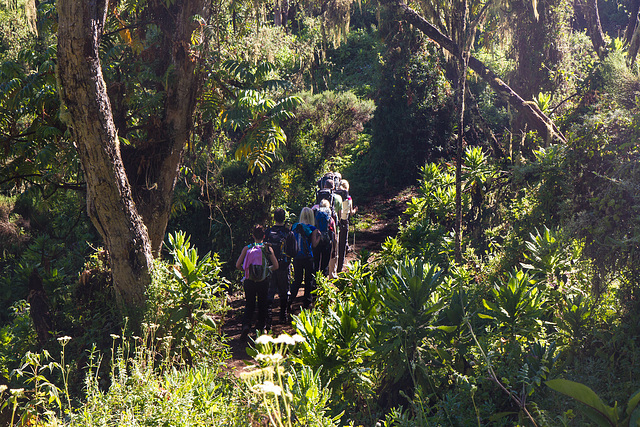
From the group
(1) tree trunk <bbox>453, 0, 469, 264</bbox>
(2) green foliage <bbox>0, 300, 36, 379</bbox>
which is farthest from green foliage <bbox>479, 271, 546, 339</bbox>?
(2) green foliage <bbox>0, 300, 36, 379</bbox>

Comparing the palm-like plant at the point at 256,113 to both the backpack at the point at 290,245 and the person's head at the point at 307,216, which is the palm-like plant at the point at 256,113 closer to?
the person's head at the point at 307,216

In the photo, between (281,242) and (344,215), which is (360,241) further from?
(281,242)

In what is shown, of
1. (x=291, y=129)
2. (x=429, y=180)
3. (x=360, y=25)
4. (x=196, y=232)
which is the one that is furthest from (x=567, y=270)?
(x=360, y=25)

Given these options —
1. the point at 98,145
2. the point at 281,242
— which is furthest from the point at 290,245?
the point at 98,145

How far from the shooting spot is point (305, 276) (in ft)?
23.3

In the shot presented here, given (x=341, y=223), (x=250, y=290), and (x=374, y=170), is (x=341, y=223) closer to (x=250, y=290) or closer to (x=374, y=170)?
(x=250, y=290)

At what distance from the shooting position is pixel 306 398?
3.08 meters

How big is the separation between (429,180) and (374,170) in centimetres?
452

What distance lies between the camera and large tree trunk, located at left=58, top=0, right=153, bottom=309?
5262 millimetres

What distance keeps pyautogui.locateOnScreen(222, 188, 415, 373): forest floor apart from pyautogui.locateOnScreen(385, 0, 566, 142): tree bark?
11.8 ft

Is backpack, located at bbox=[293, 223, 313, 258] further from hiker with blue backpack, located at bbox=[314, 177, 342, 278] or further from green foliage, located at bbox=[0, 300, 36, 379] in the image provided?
Answer: green foliage, located at bbox=[0, 300, 36, 379]

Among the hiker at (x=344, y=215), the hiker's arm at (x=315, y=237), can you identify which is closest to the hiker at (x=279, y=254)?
the hiker's arm at (x=315, y=237)

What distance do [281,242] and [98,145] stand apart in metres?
2.46

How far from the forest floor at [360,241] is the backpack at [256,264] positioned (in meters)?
0.51
